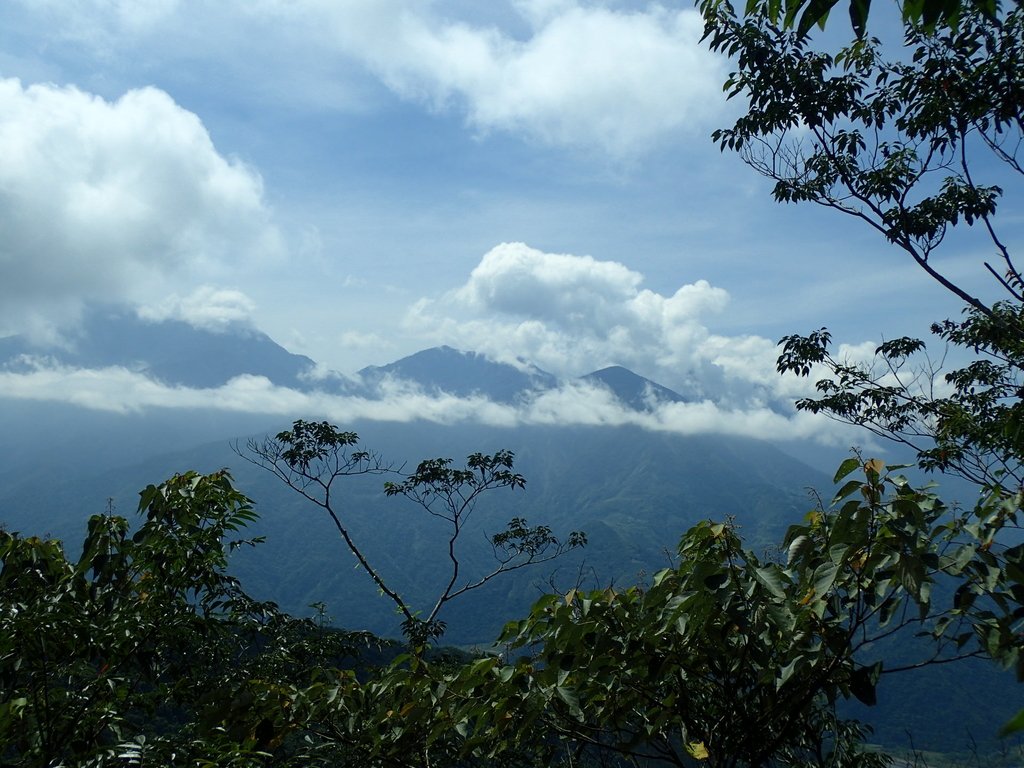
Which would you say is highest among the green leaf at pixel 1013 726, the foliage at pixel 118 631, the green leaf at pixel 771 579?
the green leaf at pixel 1013 726

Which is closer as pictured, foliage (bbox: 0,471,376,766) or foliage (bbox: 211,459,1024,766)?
foliage (bbox: 211,459,1024,766)

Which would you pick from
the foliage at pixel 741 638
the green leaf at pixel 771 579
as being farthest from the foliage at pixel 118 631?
the green leaf at pixel 771 579

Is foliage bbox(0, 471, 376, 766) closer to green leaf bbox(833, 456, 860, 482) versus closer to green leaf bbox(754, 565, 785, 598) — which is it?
green leaf bbox(754, 565, 785, 598)

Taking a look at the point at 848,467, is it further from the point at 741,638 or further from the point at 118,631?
the point at 118,631

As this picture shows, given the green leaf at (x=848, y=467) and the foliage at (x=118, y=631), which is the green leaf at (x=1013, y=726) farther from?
the foliage at (x=118, y=631)

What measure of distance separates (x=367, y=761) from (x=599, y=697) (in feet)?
4.83

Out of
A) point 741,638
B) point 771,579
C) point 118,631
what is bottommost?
point 118,631

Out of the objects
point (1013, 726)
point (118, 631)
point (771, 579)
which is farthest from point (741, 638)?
point (118, 631)

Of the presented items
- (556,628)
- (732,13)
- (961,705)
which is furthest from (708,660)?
(961,705)

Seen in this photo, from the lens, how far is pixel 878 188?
10.7m

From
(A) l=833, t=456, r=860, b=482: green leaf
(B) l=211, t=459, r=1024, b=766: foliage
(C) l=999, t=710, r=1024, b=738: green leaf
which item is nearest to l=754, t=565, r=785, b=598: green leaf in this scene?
(B) l=211, t=459, r=1024, b=766: foliage

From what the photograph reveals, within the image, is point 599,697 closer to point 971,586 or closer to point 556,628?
point 556,628

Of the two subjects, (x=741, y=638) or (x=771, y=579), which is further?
(x=741, y=638)

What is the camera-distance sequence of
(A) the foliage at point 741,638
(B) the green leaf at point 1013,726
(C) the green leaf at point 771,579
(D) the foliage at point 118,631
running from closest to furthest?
(B) the green leaf at point 1013,726, (A) the foliage at point 741,638, (C) the green leaf at point 771,579, (D) the foliage at point 118,631
